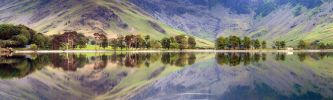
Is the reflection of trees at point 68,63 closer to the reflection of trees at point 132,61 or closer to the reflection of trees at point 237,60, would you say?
the reflection of trees at point 132,61

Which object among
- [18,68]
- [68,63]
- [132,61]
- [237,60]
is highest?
[18,68]

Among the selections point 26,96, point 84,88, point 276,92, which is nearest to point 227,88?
point 276,92

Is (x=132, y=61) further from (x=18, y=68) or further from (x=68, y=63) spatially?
(x=18, y=68)

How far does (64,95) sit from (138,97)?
275 inches

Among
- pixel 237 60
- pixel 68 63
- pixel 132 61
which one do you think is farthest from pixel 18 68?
pixel 237 60

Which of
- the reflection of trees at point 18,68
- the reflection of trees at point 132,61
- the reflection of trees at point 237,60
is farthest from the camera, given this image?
the reflection of trees at point 237,60

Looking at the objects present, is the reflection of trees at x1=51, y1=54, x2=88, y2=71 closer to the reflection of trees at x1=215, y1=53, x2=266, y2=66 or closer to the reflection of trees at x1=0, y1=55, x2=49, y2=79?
the reflection of trees at x1=0, y1=55, x2=49, y2=79

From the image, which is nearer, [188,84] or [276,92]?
[276,92]

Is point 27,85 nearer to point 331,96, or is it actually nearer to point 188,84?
point 188,84

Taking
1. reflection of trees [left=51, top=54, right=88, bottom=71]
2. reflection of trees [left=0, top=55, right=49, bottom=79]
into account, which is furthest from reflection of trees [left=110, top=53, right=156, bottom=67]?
reflection of trees [left=0, top=55, right=49, bottom=79]

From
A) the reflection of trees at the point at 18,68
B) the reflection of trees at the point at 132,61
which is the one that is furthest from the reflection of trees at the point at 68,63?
the reflection of trees at the point at 132,61

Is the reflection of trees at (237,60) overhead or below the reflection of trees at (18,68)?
below

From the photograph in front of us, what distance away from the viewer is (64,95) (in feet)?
129

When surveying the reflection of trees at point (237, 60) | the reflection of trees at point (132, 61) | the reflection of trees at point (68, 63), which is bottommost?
the reflection of trees at point (237, 60)
